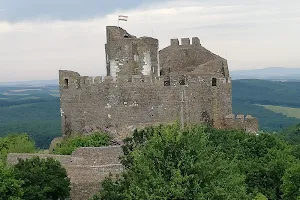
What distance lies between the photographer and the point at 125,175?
758 inches

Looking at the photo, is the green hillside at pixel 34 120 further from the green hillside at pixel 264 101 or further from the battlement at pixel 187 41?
the battlement at pixel 187 41

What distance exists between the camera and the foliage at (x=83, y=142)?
26783 mm

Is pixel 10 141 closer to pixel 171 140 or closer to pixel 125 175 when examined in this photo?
pixel 125 175

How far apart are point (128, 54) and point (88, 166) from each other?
7.88 m

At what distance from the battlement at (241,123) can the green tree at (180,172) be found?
13113mm

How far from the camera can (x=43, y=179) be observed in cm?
1995

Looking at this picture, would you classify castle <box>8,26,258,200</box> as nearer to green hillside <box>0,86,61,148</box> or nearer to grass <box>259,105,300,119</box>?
green hillside <box>0,86,61,148</box>

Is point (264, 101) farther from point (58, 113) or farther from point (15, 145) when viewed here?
point (15, 145)

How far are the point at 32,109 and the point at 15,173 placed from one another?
147m

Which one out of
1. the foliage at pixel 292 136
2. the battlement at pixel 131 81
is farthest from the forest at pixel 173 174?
the foliage at pixel 292 136

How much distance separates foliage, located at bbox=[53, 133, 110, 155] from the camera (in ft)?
87.9

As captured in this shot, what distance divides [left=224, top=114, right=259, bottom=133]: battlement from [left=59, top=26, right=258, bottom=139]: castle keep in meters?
0.06

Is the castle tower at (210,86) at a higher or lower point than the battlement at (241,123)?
higher

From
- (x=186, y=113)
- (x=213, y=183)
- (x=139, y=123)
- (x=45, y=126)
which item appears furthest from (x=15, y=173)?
(x=45, y=126)
